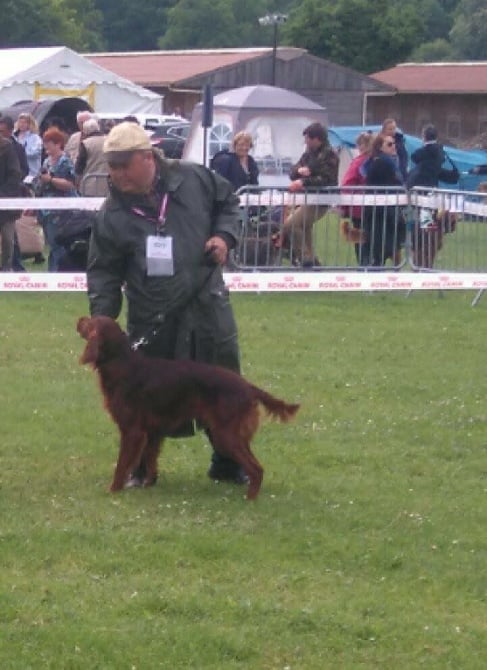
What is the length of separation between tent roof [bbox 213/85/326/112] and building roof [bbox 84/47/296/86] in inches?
660

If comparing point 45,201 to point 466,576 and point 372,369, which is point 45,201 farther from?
point 466,576

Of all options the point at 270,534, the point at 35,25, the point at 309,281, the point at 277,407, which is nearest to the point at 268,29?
the point at 35,25

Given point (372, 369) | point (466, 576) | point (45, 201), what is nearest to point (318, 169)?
point (45, 201)

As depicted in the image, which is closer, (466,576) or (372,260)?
(466,576)

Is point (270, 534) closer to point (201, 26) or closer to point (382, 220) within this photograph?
point (382, 220)

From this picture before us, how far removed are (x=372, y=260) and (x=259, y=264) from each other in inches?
48.7

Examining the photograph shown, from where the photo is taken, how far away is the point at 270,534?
21.8 feet

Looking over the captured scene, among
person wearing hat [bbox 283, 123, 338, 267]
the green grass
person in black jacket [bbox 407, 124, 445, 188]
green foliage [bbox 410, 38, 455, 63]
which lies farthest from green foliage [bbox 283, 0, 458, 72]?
the green grass

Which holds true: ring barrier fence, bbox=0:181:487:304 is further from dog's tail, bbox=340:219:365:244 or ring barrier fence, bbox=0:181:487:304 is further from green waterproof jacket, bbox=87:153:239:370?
green waterproof jacket, bbox=87:153:239:370

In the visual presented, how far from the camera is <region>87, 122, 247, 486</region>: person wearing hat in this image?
23.7 feet

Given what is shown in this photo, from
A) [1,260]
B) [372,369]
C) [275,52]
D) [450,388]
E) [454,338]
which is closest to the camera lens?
[450,388]

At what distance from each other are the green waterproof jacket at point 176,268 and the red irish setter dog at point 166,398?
0.85 feet

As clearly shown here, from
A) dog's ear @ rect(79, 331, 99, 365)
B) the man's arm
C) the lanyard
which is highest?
the lanyard

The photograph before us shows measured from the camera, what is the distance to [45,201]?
15.0 m
